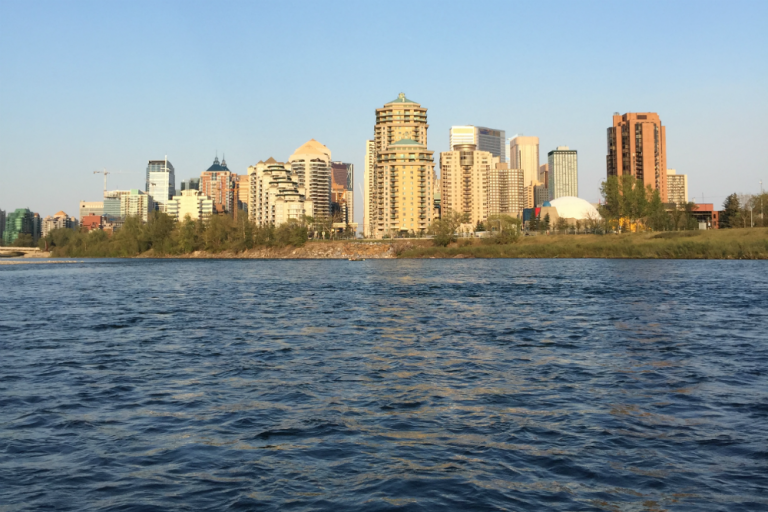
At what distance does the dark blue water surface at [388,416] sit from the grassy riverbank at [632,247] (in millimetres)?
102984

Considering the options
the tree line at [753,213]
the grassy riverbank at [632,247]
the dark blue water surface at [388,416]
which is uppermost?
the tree line at [753,213]

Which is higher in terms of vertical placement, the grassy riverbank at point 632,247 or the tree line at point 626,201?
the tree line at point 626,201

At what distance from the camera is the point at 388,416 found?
15.8 meters

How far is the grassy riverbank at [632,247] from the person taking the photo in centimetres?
Result: 12581

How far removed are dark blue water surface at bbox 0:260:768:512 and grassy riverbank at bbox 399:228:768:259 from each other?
338 ft

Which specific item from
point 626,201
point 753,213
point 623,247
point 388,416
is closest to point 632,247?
point 623,247

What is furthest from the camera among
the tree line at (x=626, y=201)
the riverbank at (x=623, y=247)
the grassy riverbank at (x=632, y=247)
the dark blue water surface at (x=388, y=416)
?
the tree line at (x=626, y=201)

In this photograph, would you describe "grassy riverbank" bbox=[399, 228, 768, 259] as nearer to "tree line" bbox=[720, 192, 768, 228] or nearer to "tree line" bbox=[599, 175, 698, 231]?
"tree line" bbox=[599, 175, 698, 231]

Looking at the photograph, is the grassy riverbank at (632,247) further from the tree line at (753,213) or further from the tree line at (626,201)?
the tree line at (753,213)

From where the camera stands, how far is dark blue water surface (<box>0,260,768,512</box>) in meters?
11.0

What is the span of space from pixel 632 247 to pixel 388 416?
13806 cm

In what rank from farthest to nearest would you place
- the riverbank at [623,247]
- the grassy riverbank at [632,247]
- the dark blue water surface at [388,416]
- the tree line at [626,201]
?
1. the tree line at [626,201]
2. the riverbank at [623,247]
3. the grassy riverbank at [632,247]
4. the dark blue water surface at [388,416]

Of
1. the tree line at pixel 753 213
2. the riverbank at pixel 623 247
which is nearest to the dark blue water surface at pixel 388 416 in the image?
the riverbank at pixel 623 247

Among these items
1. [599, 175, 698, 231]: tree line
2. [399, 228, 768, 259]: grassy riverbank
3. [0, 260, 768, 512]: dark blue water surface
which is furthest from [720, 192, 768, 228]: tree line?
[0, 260, 768, 512]: dark blue water surface
